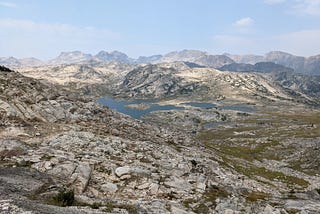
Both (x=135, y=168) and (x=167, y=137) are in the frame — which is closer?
(x=135, y=168)

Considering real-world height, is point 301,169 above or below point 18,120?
below

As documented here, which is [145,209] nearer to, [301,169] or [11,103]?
[11,103]

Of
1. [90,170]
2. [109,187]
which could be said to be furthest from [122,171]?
[109,187]

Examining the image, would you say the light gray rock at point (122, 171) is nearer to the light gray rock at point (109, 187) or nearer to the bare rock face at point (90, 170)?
the bare rock face at point (90, 170)

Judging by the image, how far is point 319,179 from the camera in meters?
82.1

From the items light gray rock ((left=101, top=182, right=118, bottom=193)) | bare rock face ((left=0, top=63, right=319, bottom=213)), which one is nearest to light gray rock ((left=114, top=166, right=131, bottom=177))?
bare rock face ((left=0, top=63, right=319, bottom=213))

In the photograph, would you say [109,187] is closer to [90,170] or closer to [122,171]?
[90,170]

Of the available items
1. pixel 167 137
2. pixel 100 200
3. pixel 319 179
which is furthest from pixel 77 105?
pixel 319 179

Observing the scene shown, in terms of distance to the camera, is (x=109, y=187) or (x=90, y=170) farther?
(x=90, y=170)

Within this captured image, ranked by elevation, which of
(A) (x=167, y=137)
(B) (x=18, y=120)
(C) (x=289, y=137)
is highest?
(B) (x=18, y=120)

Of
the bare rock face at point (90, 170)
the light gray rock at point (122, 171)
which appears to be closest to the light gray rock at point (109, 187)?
the bare rock face at point (90, 170)

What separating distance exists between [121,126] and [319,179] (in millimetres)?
51462

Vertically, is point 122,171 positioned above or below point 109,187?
above

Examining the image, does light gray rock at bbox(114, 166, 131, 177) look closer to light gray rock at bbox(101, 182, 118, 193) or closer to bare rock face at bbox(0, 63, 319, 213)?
bare rock face at bbox(0, 63, 319, 213)
